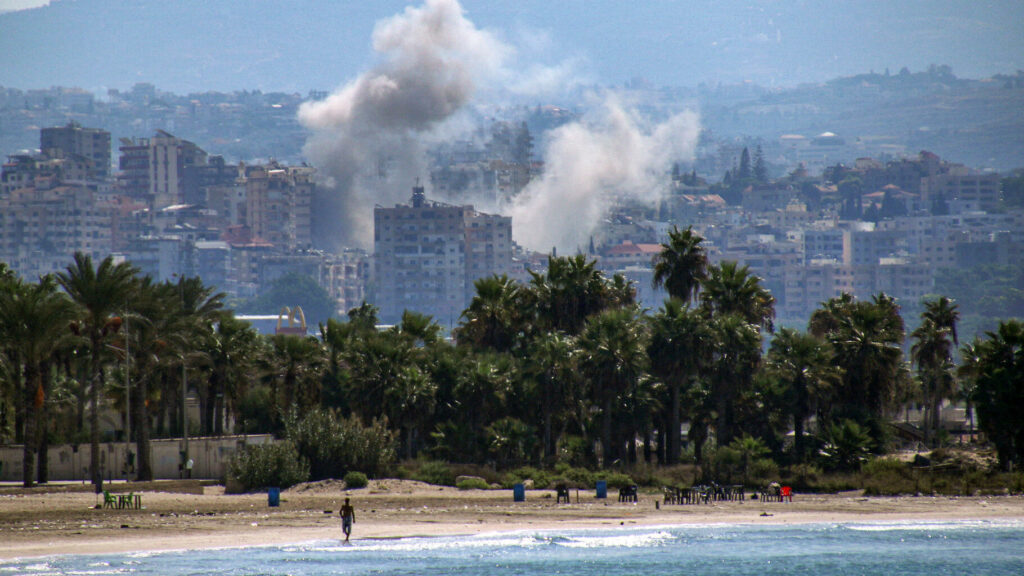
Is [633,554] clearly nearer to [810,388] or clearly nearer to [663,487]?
[663,487]

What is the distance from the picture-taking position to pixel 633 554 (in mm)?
40938

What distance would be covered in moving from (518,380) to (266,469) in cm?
1108

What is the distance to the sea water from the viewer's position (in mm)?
A: 36906

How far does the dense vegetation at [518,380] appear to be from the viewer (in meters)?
51.4

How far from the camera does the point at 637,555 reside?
134 ft

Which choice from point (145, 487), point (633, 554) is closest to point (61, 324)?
point (145, 487)

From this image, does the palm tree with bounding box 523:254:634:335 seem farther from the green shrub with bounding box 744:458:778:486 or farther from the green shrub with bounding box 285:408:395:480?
the green shrub with bounding box 285:408:395:480

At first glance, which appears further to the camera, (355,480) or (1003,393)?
(1003,393)

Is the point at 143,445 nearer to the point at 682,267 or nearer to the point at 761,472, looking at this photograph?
the point at 761,472

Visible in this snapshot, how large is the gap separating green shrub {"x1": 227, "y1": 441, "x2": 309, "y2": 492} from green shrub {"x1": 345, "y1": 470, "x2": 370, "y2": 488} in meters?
1.46

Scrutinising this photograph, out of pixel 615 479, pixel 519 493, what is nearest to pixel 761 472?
pixel 615 479

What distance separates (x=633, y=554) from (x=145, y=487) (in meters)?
17.1

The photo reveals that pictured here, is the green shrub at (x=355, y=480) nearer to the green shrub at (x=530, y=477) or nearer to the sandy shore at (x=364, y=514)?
the sandy shore at (x=364, y=514)

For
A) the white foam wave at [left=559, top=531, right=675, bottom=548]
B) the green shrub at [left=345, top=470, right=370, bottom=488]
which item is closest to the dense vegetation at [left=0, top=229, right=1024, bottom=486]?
the green shrub at [left=345, top=470, right=370, bottom=488]
